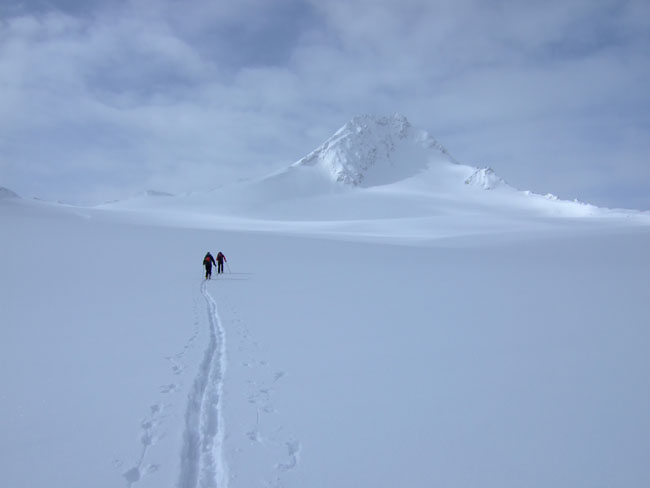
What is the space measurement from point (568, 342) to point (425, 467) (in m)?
4.95

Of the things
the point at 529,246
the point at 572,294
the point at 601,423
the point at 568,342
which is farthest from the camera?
the point at 529,246

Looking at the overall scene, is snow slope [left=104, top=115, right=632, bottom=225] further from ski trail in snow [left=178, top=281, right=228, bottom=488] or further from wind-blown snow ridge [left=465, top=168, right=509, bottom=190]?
ski trail in snow [left=178, top=281, right=228, bottom=488]

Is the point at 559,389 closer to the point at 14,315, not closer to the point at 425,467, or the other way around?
the point at 425,467

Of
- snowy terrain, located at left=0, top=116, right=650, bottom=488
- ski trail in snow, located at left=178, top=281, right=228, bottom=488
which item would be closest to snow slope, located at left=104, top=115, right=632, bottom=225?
snowy terrain, located at left=0, top=116, right=650, bottom=488

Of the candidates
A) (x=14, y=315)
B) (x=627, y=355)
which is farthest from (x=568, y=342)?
(x=14, y=315)

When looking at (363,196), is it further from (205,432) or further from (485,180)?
(205,432)

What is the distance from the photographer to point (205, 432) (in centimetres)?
431

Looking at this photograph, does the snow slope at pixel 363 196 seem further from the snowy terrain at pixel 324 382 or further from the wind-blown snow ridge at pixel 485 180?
the snowy terrain at pixel 324 382

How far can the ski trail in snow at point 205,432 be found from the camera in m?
3.63

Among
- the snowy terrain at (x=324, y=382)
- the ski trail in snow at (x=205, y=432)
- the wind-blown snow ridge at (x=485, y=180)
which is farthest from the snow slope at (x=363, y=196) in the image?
the ski trail in snow at (x=205, y=432)

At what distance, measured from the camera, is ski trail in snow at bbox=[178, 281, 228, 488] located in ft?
11.9

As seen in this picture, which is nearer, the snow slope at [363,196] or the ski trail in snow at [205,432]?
the ski trail in snow at [205,432]

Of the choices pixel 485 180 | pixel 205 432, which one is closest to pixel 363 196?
pixel 485 180

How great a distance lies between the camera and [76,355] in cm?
638
